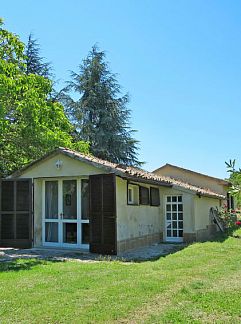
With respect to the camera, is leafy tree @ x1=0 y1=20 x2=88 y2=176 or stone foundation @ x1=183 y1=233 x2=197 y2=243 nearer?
leafy tree @ x1=0 y1=20 x2=88 y2=176

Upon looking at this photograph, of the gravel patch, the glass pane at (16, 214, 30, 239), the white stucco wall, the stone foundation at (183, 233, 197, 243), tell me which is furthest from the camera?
the stone foundation at (183, 233, 197, 243)

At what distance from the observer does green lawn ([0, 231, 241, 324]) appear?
546 centimetres

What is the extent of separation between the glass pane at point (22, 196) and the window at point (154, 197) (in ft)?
17.6

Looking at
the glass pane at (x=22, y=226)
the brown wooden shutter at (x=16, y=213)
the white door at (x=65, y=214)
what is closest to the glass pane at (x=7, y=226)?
the brown wooden shutter at (x=16, y=213)

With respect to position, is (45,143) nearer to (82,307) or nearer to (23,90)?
(23,90)

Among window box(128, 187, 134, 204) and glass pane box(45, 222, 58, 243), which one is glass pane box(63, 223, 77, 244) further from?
window box(128, 187, 134, 204)

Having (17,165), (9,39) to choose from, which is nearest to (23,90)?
(9,39)

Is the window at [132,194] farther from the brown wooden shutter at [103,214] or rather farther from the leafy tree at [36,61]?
the leafy tree at [36,61]

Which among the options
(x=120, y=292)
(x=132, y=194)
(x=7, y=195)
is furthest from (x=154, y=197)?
(x=120, y=292)

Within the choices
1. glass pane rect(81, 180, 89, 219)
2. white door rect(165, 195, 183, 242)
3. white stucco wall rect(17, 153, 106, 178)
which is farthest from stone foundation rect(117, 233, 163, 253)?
white stucco wall rect(17, 153, 106, 178)

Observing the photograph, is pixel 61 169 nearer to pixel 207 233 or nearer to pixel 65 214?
pixel 65 214

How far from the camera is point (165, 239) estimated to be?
17.9 meters

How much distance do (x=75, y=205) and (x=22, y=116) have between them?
16.0 feet

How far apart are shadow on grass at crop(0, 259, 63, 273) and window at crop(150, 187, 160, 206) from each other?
6.75m
